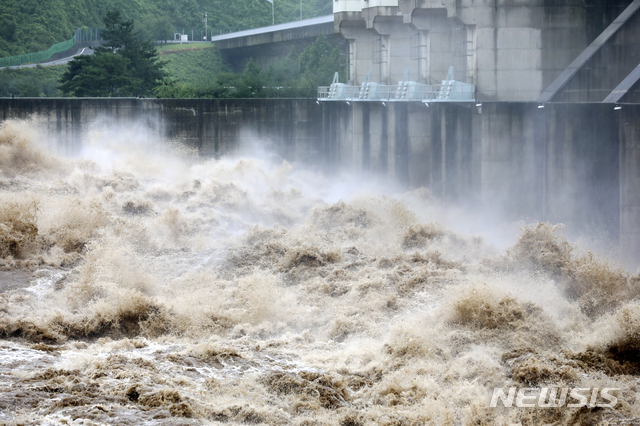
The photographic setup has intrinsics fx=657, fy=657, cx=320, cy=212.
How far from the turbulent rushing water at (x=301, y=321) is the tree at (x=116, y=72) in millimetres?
16174

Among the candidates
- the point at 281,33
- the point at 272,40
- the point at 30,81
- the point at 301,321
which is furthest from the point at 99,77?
the point at 301,321

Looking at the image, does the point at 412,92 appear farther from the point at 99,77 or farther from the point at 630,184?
the point at 99,77

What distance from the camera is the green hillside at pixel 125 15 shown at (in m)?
54.3

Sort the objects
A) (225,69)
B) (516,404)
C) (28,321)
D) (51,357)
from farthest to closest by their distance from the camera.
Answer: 1. (225,69)
2. (28,321)
3. (51,357)
4. (516,404)

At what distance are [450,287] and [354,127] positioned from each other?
13.6 m

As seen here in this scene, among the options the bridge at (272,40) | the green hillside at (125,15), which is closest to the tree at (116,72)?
the bridge at (272,40)

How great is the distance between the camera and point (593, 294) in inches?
495

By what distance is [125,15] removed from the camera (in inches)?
2547

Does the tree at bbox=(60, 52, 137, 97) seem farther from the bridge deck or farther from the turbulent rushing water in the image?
the bridge deck

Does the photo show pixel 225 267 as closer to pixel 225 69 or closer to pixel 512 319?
pixel 512 319

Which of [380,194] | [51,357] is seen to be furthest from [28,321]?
[380,194]

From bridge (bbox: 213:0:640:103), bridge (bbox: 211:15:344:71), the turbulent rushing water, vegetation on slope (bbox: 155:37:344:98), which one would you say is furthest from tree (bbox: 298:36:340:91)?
the turbulent rushing water

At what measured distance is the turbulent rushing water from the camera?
816cm

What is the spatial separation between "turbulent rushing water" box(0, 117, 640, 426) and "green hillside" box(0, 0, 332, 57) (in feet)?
129
